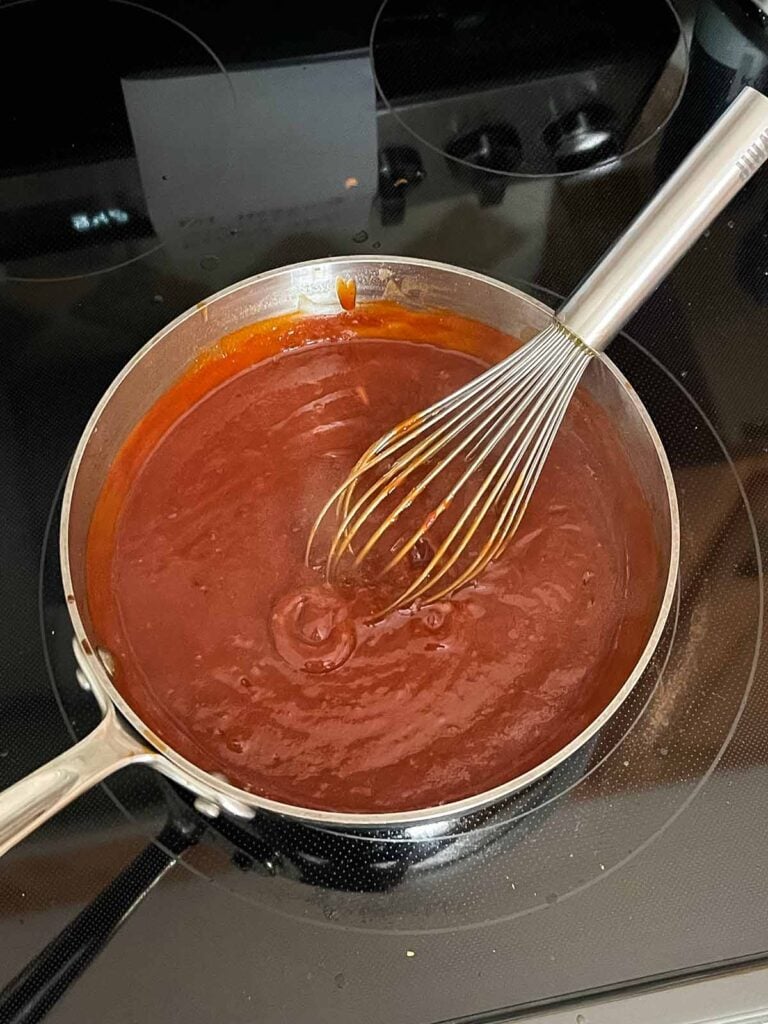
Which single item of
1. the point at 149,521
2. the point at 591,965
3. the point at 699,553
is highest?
the point at 149,521

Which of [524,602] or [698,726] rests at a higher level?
[524,602]

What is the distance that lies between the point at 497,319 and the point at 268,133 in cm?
31

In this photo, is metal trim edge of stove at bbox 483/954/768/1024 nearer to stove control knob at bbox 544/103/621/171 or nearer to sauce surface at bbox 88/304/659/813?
sauce surface at bbox 88/304/659/813

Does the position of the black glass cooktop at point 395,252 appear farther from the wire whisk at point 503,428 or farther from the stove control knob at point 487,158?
the wire whisk at point 503,428

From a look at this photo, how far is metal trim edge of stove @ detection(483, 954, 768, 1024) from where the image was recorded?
707 millimetres

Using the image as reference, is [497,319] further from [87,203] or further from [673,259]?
[87,203]

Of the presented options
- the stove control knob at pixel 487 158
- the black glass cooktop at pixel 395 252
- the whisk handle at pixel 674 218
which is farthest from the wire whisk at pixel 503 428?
the stove control knob at pixel 487 158

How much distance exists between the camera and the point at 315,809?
0.75 m

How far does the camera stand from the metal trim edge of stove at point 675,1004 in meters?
0.71

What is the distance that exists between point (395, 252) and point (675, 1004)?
25.7 inches

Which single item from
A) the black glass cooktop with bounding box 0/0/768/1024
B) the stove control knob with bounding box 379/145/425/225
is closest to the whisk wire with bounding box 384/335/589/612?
the black glass cooktop with bounding box 0/0/768/1024

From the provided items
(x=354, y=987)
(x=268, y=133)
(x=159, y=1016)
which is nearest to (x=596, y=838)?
(x=354, y=987)

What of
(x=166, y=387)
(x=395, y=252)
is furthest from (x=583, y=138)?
(x=166, y=387)

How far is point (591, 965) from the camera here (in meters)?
0.72
